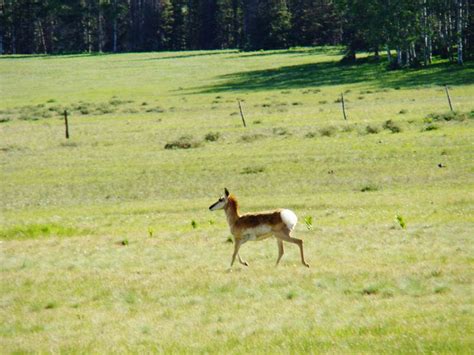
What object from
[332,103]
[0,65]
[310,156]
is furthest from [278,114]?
[0,65]

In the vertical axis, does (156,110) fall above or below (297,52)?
below

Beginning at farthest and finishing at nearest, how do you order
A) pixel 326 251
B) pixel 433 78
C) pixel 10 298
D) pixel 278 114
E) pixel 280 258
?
pixel 433 78 → pixel 278 114 → pixel 326 251 → pixel 280 258 → pixel 10 298

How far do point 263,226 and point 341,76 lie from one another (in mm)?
75860

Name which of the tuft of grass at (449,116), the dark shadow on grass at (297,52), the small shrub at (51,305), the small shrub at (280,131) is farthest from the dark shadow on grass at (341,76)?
the small shrub at (51,305)

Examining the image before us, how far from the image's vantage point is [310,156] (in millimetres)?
41000

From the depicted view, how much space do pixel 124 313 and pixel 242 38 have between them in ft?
483

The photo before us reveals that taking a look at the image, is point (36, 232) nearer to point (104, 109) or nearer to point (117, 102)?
point (104, 109)

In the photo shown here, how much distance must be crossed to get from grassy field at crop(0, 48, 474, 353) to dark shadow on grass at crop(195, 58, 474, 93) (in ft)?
8.63

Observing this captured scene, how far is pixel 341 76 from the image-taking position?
9256 centimetres

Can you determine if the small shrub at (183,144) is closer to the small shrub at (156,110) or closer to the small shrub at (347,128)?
the small shrub at (347,128)

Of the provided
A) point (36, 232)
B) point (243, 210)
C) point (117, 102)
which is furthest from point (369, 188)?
point (117, 102)

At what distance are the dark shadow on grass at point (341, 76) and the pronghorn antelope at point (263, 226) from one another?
193ft

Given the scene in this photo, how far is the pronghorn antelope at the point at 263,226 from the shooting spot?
18019 millimetres

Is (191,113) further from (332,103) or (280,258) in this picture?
(280,258)
